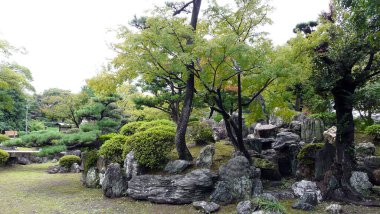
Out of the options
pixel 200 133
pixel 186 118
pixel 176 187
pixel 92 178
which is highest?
A: pixel 186 118

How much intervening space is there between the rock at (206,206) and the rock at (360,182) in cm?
311

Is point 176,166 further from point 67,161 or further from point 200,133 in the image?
point 67,161

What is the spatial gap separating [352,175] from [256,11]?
14.1 feet

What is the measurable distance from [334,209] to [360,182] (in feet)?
5.05

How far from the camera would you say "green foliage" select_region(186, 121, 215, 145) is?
29.2ft

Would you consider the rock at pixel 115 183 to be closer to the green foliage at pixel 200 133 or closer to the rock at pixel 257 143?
the green foliage at pixel 200 133

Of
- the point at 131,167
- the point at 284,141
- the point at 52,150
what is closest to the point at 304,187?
the point at 284,141

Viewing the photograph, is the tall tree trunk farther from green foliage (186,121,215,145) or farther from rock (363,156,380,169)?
rock (363,156,380,169)

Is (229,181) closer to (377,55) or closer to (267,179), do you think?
(267,179)

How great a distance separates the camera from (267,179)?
7082mm

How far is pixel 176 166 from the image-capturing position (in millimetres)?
6781

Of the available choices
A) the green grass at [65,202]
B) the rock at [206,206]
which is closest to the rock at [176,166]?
the green grass at [65,202]

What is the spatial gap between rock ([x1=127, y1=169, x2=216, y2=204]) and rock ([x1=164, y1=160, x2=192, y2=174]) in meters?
0.33

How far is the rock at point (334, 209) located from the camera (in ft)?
16.6
